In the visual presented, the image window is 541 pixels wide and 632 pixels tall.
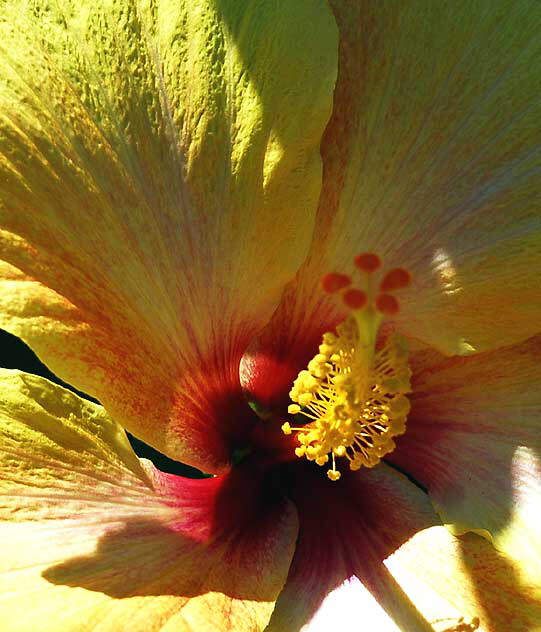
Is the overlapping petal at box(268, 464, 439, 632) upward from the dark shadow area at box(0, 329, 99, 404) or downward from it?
downward

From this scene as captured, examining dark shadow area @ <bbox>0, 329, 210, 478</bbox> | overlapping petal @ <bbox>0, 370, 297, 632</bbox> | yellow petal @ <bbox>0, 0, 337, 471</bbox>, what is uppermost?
yellow petal @ <bbox>0, 0, 337, 471</bbox>

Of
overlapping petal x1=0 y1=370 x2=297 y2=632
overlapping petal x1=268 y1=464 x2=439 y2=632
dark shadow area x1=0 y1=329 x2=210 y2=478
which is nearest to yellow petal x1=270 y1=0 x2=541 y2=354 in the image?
overlapping petal x1=268 y1=464 x2=439 y2=632

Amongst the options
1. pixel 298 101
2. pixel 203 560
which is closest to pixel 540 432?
pixel 203 560

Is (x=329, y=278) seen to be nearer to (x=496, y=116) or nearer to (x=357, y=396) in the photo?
(x=357, y=396)

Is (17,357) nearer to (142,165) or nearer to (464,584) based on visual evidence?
(142,165)

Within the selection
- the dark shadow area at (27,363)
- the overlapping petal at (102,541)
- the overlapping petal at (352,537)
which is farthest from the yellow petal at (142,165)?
the dark shadow area at (27,363)

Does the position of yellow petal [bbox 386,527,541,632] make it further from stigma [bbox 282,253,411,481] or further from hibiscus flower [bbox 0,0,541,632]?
stigma [bbox 282,253,411,481]

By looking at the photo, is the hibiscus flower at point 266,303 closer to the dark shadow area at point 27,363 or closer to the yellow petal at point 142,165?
the yellow petal at point 142,165
